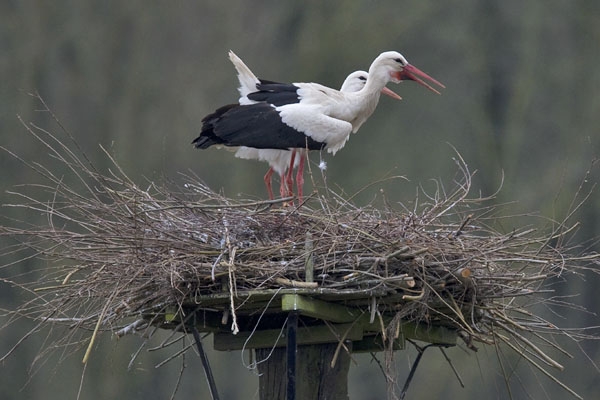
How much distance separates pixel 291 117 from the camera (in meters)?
6.96

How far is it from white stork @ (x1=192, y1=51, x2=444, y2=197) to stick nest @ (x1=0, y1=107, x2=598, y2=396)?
954 millimetres

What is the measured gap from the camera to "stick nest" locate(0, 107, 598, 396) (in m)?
5.33

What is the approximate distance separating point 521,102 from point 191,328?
6525mm

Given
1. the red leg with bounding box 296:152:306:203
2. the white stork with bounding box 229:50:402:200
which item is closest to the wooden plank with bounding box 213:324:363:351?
the red leg with bounding box 296:152:306:203

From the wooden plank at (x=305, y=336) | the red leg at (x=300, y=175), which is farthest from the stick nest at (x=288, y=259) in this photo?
the red leg at (x=300, y=175)

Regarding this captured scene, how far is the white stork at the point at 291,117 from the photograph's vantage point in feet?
22.6

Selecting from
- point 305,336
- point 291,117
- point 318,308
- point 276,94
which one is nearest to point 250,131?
point 291,117

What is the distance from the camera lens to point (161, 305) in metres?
5.48

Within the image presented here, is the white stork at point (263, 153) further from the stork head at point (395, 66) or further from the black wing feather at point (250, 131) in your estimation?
the stork head at point (395, 66)

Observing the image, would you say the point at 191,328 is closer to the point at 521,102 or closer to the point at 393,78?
the point at 393,78

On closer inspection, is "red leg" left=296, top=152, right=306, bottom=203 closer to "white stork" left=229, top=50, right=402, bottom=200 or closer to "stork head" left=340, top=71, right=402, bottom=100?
"white stork" left=229, top=50, right=402, bottom=200

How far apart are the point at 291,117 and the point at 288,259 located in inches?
63.8

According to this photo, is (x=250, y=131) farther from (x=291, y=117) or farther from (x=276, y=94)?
(x=276, y=94)

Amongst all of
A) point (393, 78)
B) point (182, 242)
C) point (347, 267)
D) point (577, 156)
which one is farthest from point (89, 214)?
point (577, 156)
